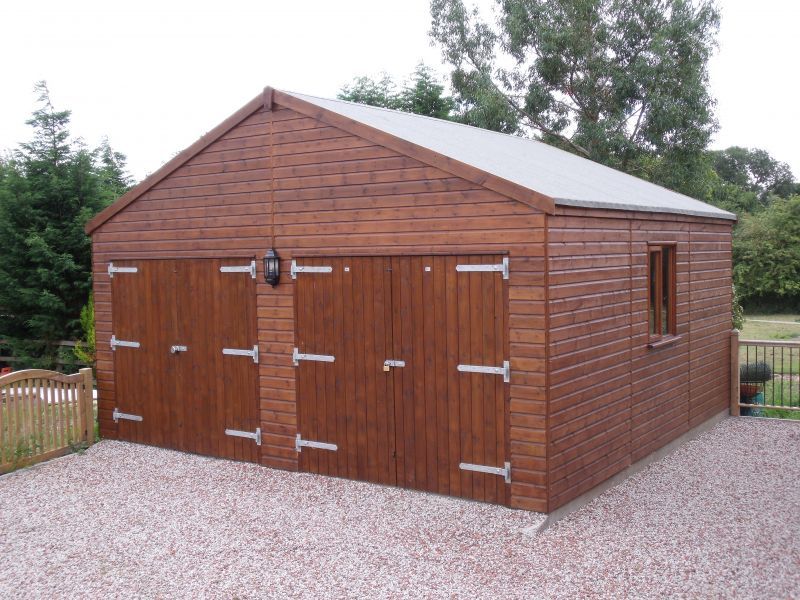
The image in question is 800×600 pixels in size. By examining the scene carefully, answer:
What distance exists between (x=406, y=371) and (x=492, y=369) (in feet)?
2.94

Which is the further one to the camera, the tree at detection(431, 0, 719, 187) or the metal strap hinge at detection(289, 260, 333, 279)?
the tree at detection(431, 0, 719, 187)

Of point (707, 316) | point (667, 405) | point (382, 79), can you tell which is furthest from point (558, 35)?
point (667, 405)

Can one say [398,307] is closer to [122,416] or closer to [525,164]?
[525,164]

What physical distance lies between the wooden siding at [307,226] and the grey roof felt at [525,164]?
33 centimetres

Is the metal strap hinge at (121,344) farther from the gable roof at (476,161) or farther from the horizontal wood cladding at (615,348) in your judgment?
the horizontal wood cladding at (615,348)

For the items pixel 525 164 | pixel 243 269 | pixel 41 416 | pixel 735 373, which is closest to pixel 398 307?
pixel 243 269

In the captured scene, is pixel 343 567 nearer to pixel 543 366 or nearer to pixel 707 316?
pixel 543 366

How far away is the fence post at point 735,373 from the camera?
10.9 meters

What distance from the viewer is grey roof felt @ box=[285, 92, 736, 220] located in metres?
7.08

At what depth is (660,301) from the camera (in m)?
8.78

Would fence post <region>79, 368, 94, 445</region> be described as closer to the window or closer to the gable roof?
the gable roof

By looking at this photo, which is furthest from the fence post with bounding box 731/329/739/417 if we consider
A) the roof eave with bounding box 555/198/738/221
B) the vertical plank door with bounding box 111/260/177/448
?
the vertical plank door with bounding box 111/260/177/448

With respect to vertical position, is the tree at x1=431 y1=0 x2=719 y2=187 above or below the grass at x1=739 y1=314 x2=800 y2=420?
above

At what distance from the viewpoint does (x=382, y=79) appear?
3128 centimetres
